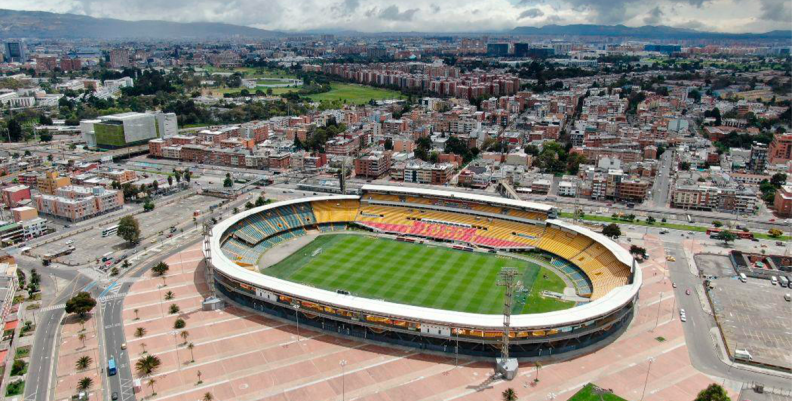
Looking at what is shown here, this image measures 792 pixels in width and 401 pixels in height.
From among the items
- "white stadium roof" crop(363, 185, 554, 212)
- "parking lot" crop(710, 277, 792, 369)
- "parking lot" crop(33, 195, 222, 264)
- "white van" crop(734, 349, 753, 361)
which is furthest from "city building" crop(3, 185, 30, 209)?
"white van" crop(734, 349, 753, 361)

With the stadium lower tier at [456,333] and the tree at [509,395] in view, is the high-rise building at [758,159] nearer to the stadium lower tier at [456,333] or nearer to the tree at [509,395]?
the stadium lower tier at [456,333]

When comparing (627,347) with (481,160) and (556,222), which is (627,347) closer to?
(556,222)

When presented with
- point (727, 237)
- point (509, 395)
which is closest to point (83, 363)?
point (509, 395)

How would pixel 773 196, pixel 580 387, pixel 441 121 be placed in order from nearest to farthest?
pixel 580 387
pixel 773 196
pixel 441 121

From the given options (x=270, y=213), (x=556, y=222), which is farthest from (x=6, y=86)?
(x=556, y=222)

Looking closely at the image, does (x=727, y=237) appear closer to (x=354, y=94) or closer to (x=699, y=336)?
(x=699, y=336)

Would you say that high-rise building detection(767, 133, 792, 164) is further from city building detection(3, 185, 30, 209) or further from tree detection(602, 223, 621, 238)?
city building detection(3, 185, 30, 209)
